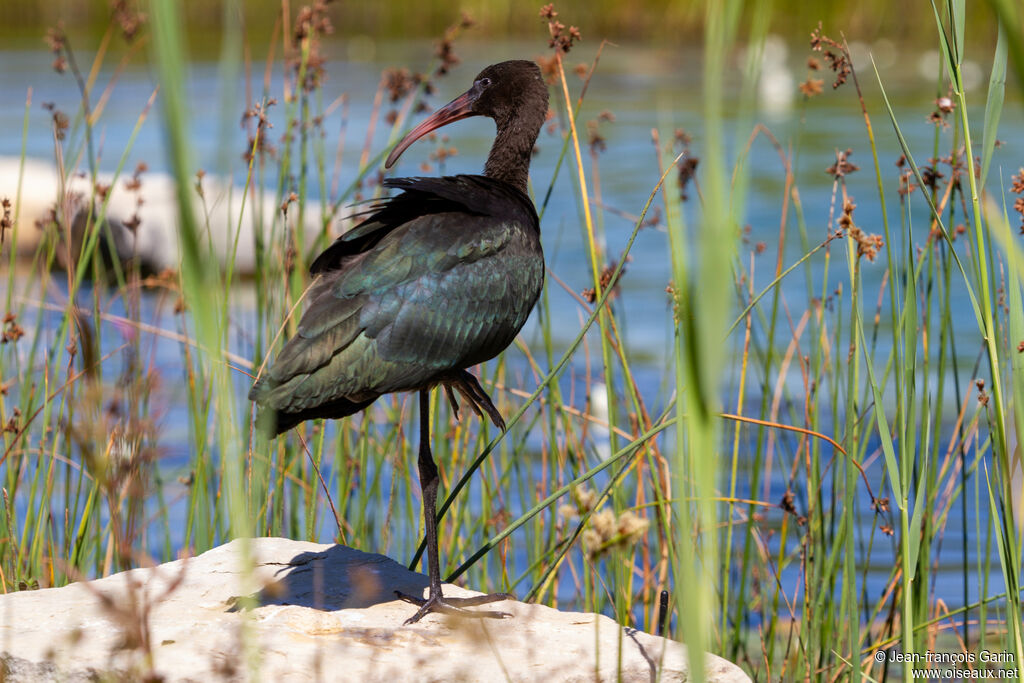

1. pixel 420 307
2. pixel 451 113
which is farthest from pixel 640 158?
pixel 420 307

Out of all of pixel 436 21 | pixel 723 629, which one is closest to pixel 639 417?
pixel 723 629

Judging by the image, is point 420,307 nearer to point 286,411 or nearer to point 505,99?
point 286,411

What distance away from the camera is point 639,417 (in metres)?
3.39

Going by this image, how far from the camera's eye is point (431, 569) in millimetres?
2924

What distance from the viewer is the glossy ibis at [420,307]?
2.71m

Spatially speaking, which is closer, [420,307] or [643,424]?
[420,307]

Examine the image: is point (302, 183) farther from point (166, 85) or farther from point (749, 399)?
point (749, 399)

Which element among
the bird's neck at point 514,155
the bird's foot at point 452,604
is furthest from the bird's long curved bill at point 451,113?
the bird's foot at point 452,604

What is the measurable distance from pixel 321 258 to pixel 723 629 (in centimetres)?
147

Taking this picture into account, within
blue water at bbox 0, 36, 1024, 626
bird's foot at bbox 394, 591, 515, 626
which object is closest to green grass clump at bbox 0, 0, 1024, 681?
bird's foot at bbox 394, 591, 515, 626

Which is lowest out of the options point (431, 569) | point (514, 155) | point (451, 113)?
point (431, 569)

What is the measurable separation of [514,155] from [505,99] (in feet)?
0.69

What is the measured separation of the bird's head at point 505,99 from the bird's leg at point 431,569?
2.80 feet

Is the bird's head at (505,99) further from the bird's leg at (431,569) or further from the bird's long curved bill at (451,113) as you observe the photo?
the bird's leg at (431,569)
